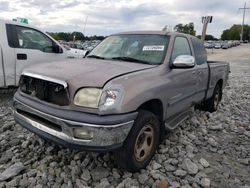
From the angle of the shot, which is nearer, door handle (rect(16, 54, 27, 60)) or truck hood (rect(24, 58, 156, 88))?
truck hood (rect(24, 58, 156, 88))

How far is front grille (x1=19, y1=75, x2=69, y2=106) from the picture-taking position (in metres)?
2.81

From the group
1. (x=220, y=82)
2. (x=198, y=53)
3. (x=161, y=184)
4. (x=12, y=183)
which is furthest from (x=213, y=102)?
(x=12, y=183)

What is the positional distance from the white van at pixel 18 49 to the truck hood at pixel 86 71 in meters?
2.82

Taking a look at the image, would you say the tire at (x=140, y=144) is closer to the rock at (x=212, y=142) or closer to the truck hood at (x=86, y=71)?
the truck hood at (x=86, y=71)

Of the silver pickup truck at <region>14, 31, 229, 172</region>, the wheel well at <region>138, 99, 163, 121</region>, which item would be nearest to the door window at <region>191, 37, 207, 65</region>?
the silver pickup truck at <region>14, 31, 229, 172</region>

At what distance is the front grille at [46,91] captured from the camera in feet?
9.22

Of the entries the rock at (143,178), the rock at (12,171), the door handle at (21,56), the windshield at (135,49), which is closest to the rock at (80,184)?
the rock at (143,178)

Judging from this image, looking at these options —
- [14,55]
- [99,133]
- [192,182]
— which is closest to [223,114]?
[192,182]

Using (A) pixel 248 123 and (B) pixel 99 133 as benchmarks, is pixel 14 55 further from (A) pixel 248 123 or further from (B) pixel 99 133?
(A) pixel 248 123

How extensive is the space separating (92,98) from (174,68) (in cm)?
145

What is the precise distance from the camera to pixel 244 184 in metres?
3.08

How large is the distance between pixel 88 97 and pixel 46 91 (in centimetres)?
61

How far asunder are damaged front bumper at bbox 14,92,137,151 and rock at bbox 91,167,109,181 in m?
0.59

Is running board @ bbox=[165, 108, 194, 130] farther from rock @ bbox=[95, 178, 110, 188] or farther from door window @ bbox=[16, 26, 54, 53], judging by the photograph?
door window @ bbox=[16, 26, 54, 53]
